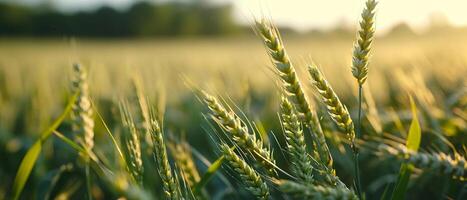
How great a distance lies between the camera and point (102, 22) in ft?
130

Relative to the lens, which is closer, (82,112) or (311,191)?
(311,191)

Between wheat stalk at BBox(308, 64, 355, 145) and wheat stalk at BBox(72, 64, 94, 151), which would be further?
wheat stalk at BBox(72, 64, 94, 151)

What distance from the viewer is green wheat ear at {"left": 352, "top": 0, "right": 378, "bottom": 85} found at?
0.73 meters

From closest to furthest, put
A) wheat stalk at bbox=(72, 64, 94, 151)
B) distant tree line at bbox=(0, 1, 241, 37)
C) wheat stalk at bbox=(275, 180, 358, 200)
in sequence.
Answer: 1. wheat stalk at bbox=(275, 180, 358, 200)
2. wheat stalk at bbox=(72, 64, 94, 151)
3. distant tree line at bbox=(0, 1, 241, 37)

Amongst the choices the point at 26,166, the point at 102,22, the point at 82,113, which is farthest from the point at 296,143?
the point at 102,22

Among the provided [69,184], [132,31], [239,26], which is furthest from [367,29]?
[239,26]

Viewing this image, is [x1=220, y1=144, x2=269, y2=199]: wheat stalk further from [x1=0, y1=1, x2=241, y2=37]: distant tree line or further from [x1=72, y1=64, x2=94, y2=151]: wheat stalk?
[x1=0, y1=1, x2=241, y2=37]: distant tree line

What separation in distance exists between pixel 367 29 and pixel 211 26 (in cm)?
4375

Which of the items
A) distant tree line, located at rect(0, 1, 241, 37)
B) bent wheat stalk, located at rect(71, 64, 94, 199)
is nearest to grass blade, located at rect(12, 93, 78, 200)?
bent wheat stalk, located at rect(71, 64, 94, 199)

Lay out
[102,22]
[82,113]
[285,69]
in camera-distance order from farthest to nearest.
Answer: [102,22]
[82,113]
[285,69]

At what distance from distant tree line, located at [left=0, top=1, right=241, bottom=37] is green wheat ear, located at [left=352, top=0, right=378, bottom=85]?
38944 mm

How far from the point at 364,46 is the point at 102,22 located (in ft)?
135

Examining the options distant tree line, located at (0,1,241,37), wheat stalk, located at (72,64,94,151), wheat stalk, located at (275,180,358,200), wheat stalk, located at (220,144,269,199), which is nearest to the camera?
wheat stalk, located at (275,180,358,200)

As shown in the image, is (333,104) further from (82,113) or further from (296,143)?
(82,113)
